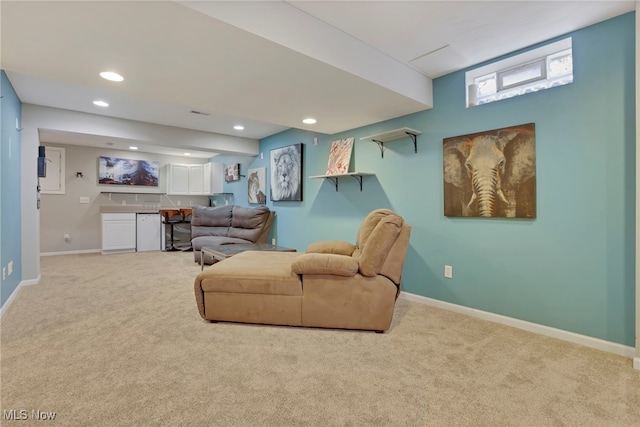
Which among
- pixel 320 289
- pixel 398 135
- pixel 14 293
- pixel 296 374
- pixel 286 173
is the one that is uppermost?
pixel 398 135

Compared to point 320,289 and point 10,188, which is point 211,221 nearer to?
point 10,188

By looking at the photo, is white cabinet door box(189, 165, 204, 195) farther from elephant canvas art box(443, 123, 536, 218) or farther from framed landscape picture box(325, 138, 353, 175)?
elephant canvas art box(443, 123, 536, 218)

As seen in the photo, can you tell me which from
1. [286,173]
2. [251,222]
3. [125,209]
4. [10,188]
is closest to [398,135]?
[286,173]

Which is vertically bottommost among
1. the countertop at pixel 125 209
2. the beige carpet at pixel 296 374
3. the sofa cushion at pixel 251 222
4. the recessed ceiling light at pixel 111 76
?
the beige carpet at pixel 296 374

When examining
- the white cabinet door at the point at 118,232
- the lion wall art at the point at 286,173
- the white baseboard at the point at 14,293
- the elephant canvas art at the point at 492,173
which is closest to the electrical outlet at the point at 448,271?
the elephant canvas art at the point at 492,173

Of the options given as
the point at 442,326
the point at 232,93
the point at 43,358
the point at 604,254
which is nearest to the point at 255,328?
the point at 43,358

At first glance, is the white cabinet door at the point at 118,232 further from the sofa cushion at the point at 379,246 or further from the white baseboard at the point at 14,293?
the sofa cushion at the point at 379,246

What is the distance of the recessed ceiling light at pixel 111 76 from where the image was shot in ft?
7.59

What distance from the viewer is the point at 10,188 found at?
304 cm

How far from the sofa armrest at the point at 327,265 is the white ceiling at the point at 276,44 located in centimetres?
141

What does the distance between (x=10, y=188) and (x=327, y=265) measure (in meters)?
3.27

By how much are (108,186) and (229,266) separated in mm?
5779

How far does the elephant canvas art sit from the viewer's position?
244cm

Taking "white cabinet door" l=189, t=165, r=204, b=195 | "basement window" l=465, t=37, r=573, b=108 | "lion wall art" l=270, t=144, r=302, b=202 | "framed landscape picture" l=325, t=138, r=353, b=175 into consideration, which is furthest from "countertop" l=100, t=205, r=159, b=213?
"basement window" l=465, t=37, r=573, b=108
